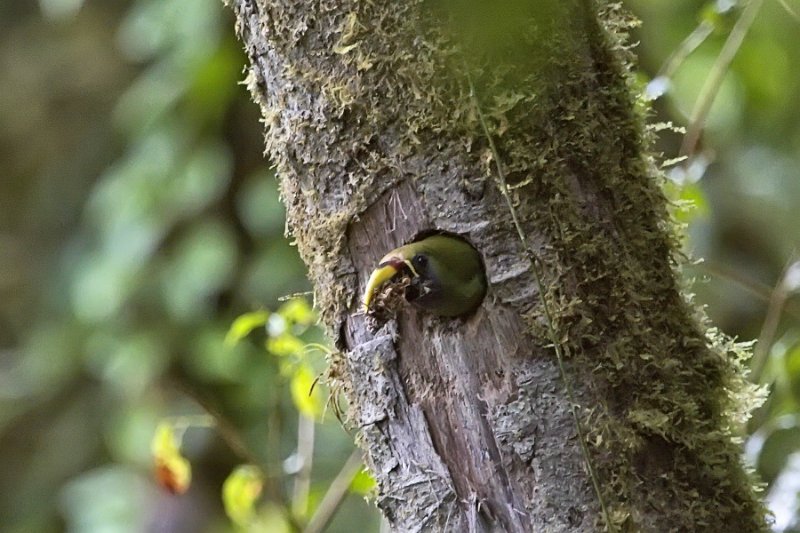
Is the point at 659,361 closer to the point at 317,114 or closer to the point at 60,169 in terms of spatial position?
the point at 317,114

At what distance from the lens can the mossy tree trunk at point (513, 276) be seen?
772mm

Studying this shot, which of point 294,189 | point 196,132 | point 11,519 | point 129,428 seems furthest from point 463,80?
point 11,519

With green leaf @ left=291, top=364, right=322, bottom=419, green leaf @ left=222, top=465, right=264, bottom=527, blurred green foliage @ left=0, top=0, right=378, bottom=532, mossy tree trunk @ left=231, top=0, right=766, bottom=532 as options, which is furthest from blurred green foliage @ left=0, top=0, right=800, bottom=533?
mossy tree trunk @ left=231, top=0, right=766, bottom=532

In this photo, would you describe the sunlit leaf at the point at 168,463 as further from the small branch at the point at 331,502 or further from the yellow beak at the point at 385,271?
the yellow beak at the point at 385,271

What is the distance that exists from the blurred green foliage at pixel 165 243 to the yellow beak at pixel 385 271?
91 cm

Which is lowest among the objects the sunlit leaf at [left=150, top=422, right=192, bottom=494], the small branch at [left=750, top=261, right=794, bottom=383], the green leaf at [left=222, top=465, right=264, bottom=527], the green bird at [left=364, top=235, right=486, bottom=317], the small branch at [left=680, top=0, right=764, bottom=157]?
the small branch at [left=750, top=261, right=794, bottom=383]

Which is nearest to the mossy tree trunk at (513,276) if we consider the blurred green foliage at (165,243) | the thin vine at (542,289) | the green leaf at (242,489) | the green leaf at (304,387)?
the thin vine at (542,289)

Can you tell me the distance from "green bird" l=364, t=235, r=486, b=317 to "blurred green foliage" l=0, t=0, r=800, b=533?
36.1 inches

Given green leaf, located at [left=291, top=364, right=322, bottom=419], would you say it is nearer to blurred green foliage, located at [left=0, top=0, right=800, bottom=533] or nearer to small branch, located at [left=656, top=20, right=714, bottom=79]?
blurred green foliage, located at [left=0, top=0, right=800, bottom=533]

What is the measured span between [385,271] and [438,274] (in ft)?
0.15

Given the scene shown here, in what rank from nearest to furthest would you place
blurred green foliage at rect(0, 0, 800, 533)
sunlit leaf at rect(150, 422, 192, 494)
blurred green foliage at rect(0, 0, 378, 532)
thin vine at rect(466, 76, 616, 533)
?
thin vine at rect(466, 76, 616, 533), sunlit leaf at rect(150, 422, 192, 494), blurred green foliage at rect(0, 0, 800, 533), blurred green foliage at rect(0, 0, 378, 532)

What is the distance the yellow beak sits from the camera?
78 centimetres

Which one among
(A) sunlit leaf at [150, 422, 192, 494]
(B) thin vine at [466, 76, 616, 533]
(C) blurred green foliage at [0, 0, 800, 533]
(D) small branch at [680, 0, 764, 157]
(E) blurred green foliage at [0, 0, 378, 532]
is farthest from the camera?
(E) blurred green foliage at [0, 0, 378, 532]

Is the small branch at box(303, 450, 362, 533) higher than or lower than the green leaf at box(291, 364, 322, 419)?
lower
